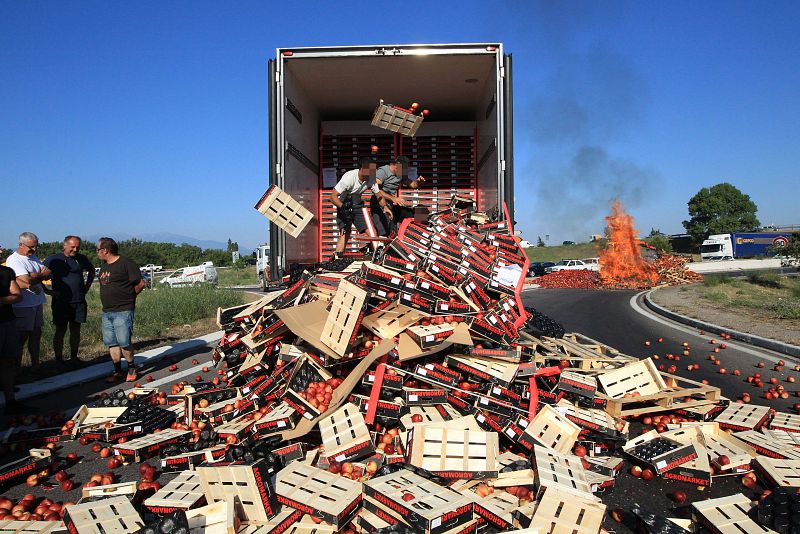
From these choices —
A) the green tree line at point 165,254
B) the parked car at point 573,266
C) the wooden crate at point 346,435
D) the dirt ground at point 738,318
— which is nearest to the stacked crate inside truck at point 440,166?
the wooden crate at point 346,435

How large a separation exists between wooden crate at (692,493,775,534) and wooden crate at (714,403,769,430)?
1926 millimetres

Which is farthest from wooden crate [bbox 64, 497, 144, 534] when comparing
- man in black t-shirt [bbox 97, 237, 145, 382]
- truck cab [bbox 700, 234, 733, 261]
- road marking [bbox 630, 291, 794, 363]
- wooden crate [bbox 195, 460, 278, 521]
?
truck cab [bbox 700, 234, 733, 261]

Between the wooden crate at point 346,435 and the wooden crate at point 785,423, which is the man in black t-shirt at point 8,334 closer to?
the wooden crate at point 346,435

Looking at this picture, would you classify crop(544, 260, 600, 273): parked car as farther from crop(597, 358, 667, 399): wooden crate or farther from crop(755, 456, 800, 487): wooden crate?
crop(755, 456, 800, 487): wooden crate

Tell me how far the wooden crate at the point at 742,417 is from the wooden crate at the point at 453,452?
9.31ft

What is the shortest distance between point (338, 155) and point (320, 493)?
8218mm

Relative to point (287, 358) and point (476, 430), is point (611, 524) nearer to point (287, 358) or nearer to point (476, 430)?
point (476, 430)

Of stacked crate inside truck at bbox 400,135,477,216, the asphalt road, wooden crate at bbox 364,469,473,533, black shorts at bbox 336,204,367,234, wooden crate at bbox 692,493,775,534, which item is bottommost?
the asphalt road

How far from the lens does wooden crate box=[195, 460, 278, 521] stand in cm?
359

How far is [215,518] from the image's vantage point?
11.0 feet

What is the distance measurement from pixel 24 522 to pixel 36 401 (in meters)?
4.21

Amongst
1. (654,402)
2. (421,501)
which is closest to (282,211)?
(421,501)

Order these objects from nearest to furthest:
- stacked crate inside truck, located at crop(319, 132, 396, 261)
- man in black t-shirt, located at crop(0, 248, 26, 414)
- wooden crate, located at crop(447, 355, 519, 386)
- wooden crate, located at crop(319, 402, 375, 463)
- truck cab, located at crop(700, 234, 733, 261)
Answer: wooden crate, located at crop(319, 402, 375, 463), wooden crate, located at crop(447, 355, 519, 386), man in black t-shirt, located at crop(0, 248, 26, 414), stacked crate inside truck, located at crop(319, 132, 396, 261), truck cab, located at crop(700, 234, 733, 261)

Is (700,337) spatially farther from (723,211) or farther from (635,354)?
(723,211)
